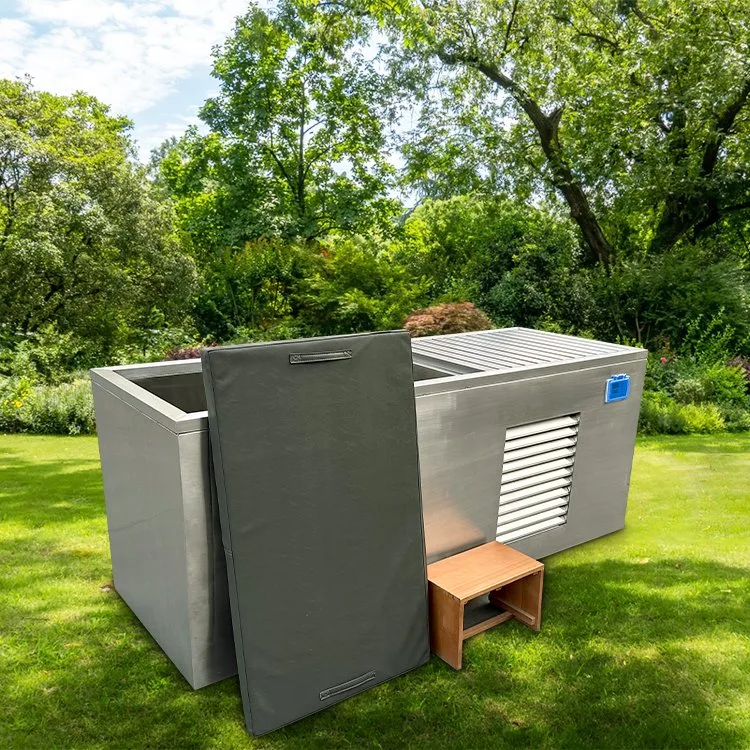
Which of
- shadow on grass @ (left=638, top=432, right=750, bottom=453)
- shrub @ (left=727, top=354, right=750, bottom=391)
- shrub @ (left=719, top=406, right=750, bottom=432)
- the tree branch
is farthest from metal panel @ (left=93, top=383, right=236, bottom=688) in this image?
the tree branch

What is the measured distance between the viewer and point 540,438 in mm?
3557

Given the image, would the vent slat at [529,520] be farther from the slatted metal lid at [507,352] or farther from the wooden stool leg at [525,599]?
the slatted metal lid at [507,352]

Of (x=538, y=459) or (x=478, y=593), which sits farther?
(x=538, y=459)

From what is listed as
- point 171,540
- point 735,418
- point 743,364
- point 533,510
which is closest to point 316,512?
point 171,540

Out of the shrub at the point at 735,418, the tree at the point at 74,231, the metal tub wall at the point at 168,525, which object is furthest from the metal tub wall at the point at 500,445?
the tree at the point at 74,231

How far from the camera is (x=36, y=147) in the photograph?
11.3 metres

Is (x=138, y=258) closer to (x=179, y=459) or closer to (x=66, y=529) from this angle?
(x=66, y=529)

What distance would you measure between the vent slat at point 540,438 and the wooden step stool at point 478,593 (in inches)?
21.7

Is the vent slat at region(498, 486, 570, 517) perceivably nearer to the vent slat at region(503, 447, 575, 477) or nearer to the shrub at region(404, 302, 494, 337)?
the vent slat at region(503, 447, 575, 477)

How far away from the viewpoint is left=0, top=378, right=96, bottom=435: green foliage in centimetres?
833

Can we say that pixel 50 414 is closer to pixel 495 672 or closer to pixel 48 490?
pixel 48 490

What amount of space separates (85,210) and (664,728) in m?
12.3

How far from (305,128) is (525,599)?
18.3 metres

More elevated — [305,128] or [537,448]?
[305,128]
